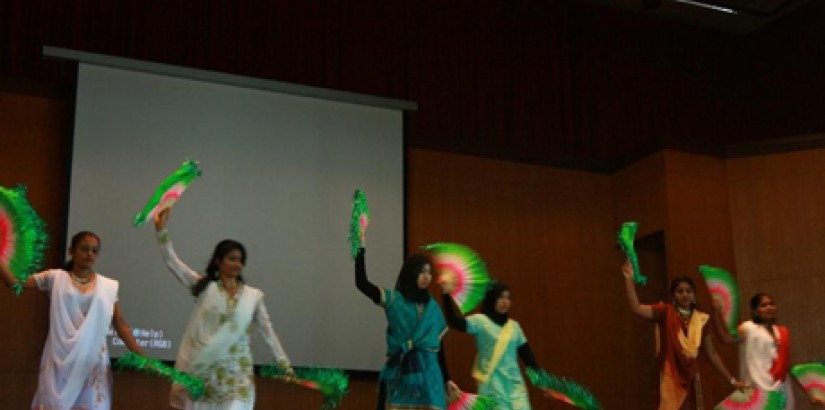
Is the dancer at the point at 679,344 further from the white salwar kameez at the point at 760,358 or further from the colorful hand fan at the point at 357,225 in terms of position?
the colorful hand fan at the point at 357,225

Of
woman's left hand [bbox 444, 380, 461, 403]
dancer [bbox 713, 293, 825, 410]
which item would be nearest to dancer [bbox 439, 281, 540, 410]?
woman's left hand [bbox 444, 380, 461, 403]

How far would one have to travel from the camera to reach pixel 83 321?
5094 millimetres

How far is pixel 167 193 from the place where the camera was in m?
5.18

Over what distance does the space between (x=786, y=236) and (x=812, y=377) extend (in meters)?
2.21

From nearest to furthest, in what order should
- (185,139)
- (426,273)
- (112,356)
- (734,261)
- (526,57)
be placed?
(426,273) → (112,356) → (185,139) → (734,261) → (526,57)

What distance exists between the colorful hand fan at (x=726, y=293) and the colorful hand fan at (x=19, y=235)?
421 centimetres

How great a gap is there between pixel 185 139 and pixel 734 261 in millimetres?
4593

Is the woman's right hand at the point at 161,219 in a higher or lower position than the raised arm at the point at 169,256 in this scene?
higher

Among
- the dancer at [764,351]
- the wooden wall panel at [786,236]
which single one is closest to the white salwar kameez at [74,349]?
the dancer at [764,351]

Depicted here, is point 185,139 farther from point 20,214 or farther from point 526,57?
point 526,57

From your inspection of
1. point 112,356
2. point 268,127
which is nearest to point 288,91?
point 268,127

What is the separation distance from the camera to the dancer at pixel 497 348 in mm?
5910

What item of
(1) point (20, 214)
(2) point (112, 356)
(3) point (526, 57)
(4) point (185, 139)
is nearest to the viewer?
(1) point (20, 214)

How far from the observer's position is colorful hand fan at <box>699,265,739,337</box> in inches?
268
